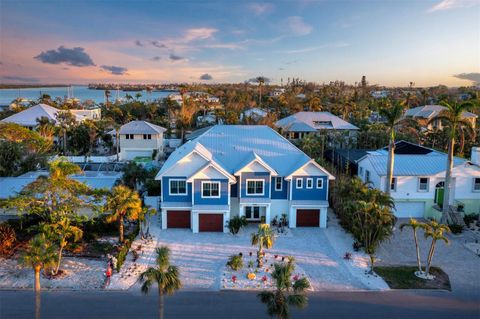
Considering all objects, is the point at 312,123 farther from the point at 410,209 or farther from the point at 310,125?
the point at 410,209

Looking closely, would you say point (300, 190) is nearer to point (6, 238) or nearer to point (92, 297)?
point (92, 297)

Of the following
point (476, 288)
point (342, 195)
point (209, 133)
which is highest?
point (209, 133)

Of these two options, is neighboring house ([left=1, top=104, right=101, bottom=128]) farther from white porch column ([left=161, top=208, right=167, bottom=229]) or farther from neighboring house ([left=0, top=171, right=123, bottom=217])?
white porch column ([left=161, top=208, right=167, bottom=229])

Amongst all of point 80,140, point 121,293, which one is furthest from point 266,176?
point 80,140

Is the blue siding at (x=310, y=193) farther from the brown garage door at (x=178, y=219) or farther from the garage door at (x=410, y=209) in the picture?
the brown garage door at (x=178, y=219)

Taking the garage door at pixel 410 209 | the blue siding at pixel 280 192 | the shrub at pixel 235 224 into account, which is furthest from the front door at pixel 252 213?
the garage door at pixel 410 209

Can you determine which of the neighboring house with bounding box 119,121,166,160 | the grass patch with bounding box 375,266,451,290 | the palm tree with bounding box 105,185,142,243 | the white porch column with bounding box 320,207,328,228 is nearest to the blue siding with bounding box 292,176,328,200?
the white porch column with bounding box 320,207,328,228
